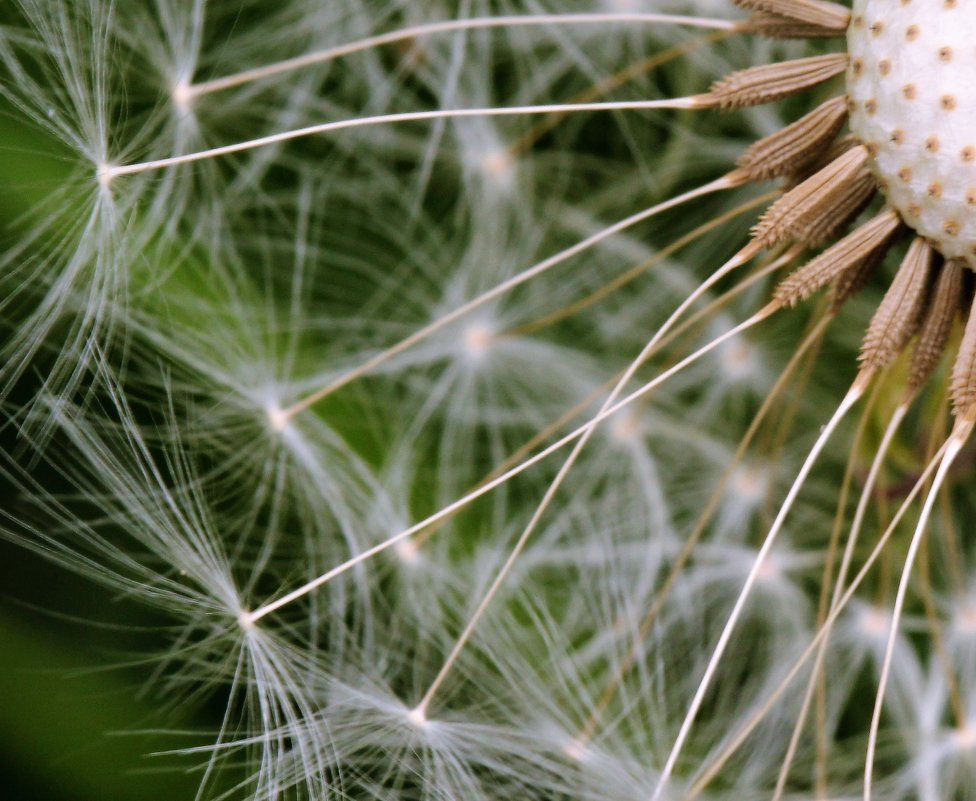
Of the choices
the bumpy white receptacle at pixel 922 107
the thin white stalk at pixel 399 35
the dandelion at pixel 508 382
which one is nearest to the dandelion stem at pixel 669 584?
the dandelion at pixel 508 382

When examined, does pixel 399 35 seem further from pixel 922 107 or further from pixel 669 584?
pixel 669 584

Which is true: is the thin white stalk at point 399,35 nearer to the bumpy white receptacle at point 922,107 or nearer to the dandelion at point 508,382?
the dandelion at point 508,382

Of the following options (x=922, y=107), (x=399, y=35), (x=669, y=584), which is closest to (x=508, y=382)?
(x=669, y=584)

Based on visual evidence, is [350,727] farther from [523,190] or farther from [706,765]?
[523,190]

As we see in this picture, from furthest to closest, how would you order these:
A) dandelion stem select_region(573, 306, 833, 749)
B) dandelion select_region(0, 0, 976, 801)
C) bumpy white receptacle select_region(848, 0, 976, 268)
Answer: dandelion stem select_region(573, 306, 833, 749)
dandelion select_region(0, 0, 976, 801)
bumpy white receptacle select_region(848, 0, 976, 268)

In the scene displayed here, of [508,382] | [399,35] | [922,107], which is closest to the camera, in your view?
[922,107]

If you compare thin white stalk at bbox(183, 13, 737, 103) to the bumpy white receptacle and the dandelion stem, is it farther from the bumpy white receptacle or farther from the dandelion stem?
the dandelion stem

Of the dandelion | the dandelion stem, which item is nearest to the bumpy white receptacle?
the dandelion
